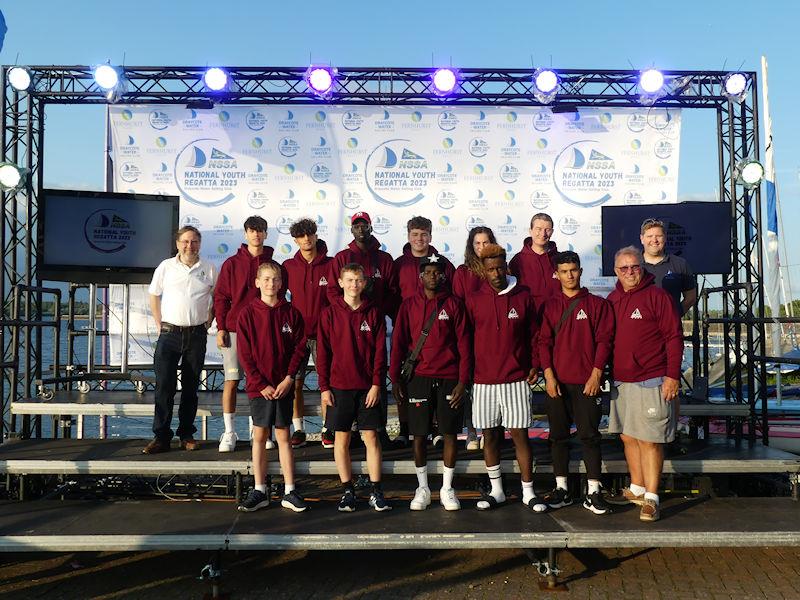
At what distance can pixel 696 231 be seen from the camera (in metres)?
6.84

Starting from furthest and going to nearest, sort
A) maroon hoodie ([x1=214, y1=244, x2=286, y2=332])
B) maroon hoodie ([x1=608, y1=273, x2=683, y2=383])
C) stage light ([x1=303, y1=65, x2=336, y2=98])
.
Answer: stage light ([x1=303, y1=65, x2=336, y2=98])
maroon hoodie ([x1=214, y1=244, x2=286, y2=332])
maroon hoodie ([x1=608, y1=273, x2=683, y2=383])

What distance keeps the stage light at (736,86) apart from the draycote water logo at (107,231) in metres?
6.52

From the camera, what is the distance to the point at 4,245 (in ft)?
21.6

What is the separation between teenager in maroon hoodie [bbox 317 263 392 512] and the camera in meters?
4.14

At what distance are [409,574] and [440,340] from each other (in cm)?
151

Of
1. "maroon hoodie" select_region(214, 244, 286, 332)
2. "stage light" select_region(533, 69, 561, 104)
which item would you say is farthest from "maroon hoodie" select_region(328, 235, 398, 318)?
"stage light" select_region(533, 69, 561, 104)

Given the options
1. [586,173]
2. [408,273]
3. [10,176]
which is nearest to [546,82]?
[586,173]

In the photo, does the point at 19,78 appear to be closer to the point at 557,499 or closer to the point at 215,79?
the point at 215,79

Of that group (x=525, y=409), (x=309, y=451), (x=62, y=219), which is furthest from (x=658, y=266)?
(x=62, y=219)

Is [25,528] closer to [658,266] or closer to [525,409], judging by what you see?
[525,409]

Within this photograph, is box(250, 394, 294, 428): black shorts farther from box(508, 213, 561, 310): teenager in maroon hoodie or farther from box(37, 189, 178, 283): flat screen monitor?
box(37, 189, 178, 283): flat screen monitor

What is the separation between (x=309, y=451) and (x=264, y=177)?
3.94m

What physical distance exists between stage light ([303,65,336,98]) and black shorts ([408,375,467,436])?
13.2 ft

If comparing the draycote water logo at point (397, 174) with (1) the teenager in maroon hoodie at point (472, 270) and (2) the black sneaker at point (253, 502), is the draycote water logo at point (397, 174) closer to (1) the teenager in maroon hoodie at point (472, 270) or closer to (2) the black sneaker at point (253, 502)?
(1) the teenager in maroon hoodie at point (472, 270)
